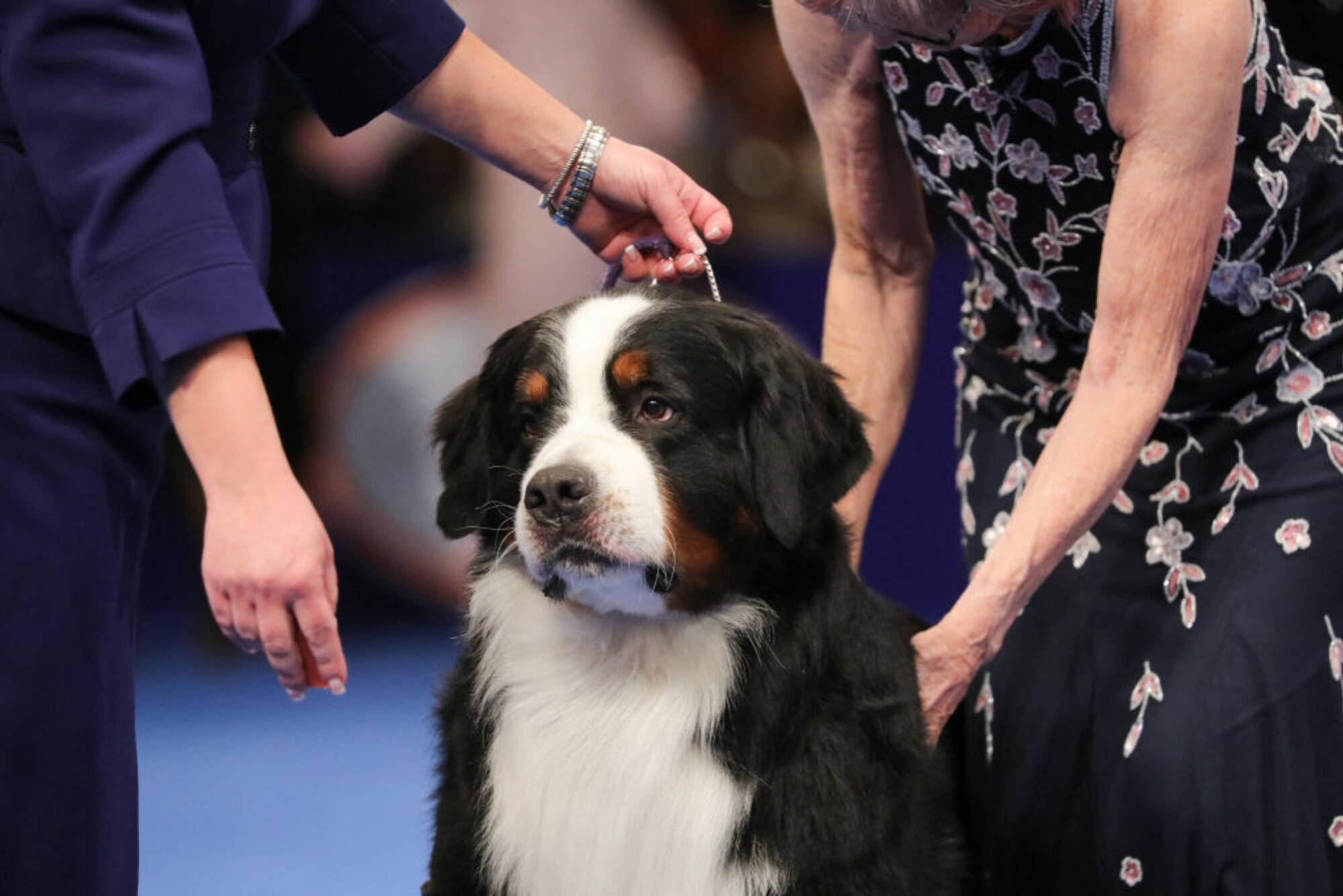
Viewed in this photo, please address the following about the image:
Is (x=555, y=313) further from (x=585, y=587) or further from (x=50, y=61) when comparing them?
(x=50, y=61)

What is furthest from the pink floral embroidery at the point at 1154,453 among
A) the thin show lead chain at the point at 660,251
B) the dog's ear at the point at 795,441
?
the thin show lead chain at the point at 660,251

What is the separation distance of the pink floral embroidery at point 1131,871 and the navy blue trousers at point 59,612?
155 centimetres

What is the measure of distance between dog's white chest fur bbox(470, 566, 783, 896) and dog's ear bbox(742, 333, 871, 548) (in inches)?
5.9

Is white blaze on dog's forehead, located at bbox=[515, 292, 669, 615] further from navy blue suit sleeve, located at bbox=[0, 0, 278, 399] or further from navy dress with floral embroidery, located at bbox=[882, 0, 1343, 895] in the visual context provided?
navy dress with floral embroidery, located at bbox=[882, 0, 1343, 895]

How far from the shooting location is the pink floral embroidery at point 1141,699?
230 cm

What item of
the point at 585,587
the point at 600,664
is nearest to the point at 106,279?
the point at 585,587

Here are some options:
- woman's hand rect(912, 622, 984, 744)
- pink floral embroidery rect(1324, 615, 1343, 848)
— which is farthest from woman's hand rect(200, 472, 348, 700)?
pink floral embroidery rect(1324, 615, 1343, 848)

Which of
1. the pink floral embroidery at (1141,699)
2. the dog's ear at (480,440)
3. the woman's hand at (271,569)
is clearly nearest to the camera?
the woman's hand at (271,569)

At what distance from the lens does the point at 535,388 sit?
6.40 feet

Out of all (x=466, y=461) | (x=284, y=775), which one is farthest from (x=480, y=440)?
(x=284, y=775)

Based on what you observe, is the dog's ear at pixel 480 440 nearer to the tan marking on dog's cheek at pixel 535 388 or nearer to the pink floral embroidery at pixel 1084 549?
the tan marking on dog's cheek at pixel 535 388

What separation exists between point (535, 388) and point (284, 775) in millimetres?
2489

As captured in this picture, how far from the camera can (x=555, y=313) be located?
78.9 inches

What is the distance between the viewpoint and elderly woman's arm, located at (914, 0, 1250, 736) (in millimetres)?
1993
